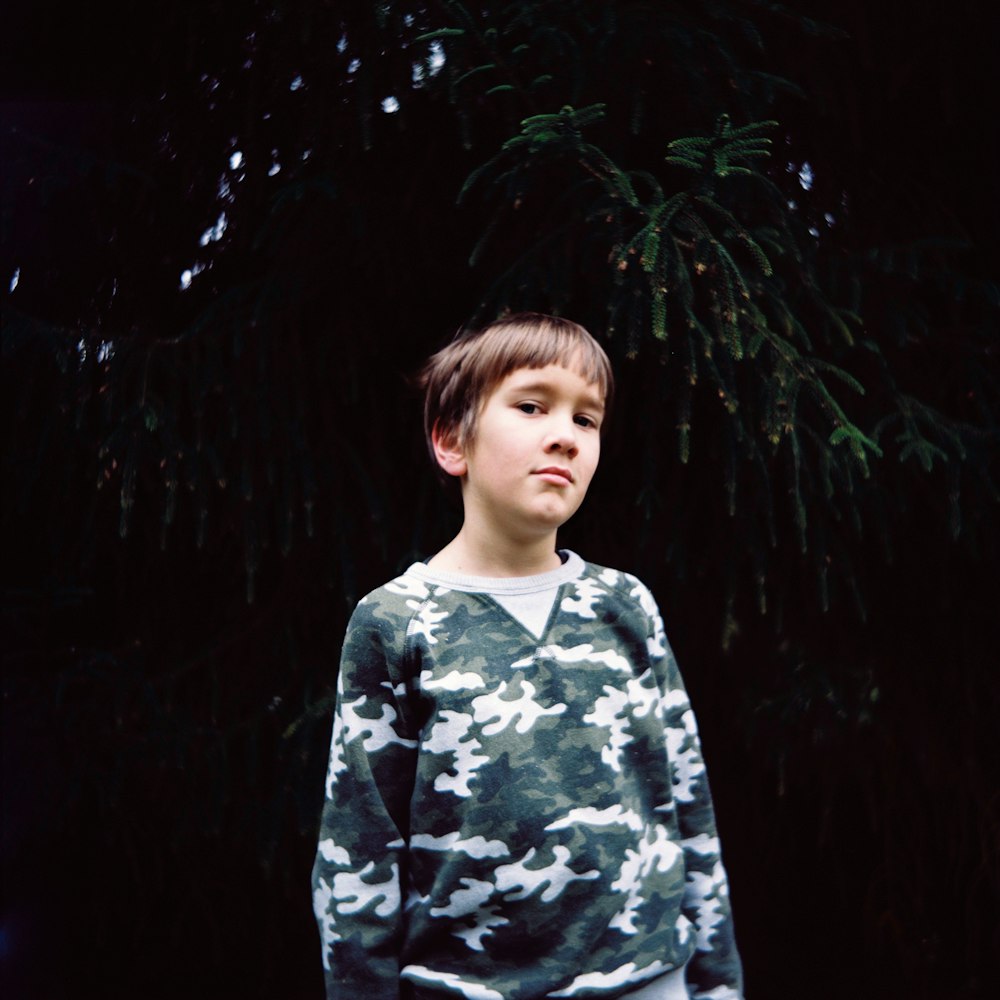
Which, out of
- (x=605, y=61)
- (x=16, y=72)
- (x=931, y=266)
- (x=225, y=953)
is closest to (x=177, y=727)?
(x=225, y=953)

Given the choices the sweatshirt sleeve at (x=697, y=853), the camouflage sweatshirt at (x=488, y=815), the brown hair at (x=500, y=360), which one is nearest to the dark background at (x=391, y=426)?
the brown hair at (x=500, y=360)

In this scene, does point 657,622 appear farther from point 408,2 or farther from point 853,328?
point 408,2

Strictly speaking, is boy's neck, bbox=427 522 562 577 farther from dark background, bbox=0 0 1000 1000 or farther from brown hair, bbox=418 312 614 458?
dark background, bbox=0 0 1000 1000

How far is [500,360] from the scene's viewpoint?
146cm

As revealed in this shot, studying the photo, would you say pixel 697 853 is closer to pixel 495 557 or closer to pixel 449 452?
pixel 495 557

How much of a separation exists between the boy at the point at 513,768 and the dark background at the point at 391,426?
1.74ft

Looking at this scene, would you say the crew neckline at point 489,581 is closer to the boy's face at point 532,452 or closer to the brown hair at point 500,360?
the boy's face at point 532,452

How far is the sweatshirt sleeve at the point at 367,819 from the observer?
4.37 feet

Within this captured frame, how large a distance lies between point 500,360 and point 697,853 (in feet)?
3.00

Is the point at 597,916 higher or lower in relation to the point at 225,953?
higher

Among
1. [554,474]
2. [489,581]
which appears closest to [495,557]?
[489,581]

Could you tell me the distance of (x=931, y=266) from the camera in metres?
2.15

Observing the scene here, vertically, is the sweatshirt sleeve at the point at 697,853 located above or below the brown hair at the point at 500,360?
below

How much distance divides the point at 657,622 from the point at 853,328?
3.22 feet
